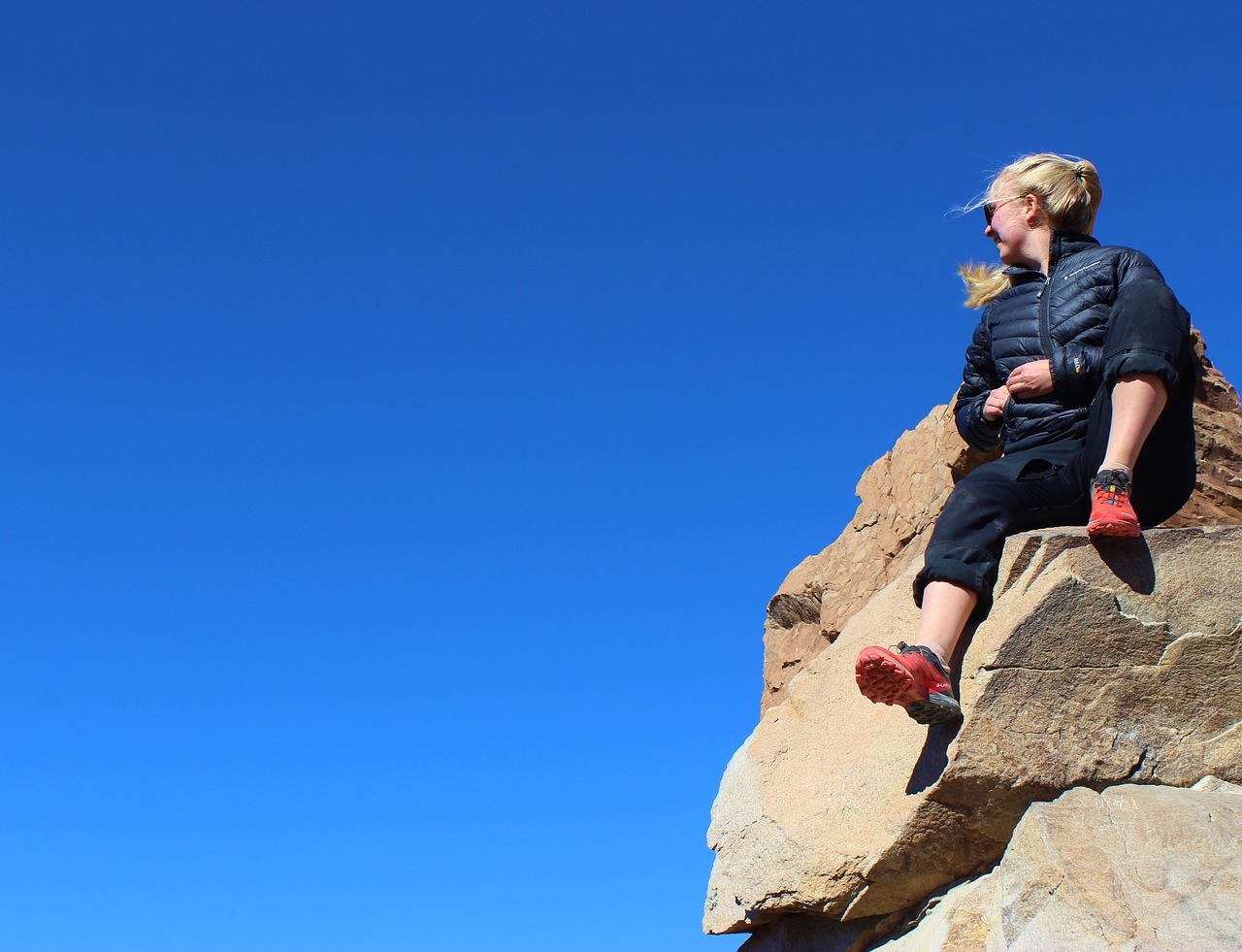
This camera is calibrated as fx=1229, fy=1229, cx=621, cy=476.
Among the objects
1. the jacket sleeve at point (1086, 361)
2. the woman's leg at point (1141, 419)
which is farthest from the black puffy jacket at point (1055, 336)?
the woman's leg at point (1141, 419)

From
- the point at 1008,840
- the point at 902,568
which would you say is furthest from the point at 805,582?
the point at 1008,840

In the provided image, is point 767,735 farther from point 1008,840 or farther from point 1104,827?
point 1104,827

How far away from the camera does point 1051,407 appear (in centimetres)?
416

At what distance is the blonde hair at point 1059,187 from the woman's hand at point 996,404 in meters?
0.48

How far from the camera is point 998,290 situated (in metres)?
4.60

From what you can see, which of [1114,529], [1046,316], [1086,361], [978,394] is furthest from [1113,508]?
[978,394]

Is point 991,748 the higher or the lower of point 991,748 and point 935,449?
the lower

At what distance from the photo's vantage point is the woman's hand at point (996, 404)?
4266mm

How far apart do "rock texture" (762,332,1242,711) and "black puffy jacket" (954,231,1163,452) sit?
0.73 metres

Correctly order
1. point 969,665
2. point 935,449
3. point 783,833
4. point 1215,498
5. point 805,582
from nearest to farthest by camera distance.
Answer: point 969,665
point 783,833
point 1215,498
point 935,449
point 805,582

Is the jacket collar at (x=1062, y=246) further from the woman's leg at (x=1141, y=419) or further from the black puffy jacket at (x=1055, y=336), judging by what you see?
the woman's leg at (x=1141, y=419)

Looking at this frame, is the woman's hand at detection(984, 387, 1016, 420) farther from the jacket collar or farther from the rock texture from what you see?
the rock texture

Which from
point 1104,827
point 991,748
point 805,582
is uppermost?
point 805,582

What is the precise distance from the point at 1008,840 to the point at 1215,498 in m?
1.94
